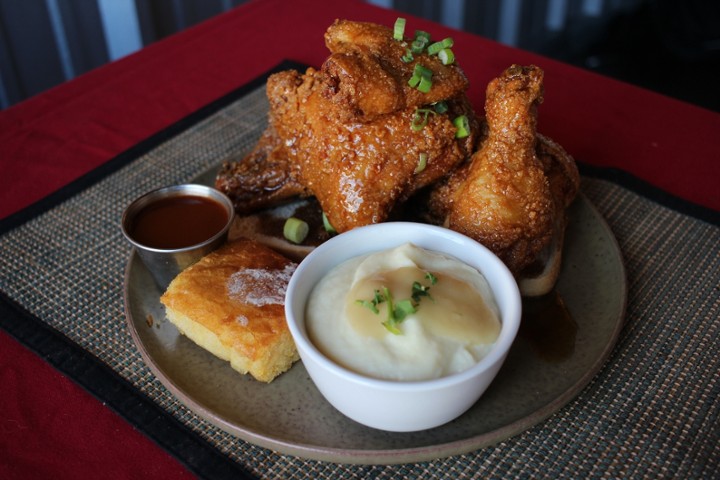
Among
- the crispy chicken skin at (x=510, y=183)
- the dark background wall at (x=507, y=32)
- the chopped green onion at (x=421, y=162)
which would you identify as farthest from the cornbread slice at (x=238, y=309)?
the dark background wall at (x=507, y=32)

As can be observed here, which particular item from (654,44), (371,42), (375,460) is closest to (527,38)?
(654,44)

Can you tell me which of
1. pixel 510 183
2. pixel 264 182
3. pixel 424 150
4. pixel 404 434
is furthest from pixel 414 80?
pixel 404 434

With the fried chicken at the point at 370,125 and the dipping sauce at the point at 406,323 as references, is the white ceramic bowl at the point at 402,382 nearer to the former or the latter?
the dipping sauce at the point at 406,323

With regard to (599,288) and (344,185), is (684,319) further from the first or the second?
(344,185)

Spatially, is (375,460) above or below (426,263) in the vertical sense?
below

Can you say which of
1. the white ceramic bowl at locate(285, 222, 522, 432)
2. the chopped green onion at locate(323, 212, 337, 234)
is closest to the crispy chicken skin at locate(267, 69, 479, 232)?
the chopped green onion at locate(323, 212, 337, 234)

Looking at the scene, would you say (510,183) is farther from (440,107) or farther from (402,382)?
(402,382)

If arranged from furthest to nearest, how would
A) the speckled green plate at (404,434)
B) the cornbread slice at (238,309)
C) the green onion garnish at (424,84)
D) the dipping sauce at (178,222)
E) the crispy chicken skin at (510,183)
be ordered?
the dipping sauce at (178,222) → the green onion garnish at (424,84) → the crispy chicken skin at (510,183) → the cornbread slice at (238,309) → the speckled green plate at (404,434)

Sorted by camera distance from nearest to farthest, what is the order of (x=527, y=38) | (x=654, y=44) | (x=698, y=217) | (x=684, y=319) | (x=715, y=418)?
(x=715, y=418) < (x=684, y=319) < (x=698, y=217) < (x=654, y=44) < (x=527, y=38)
